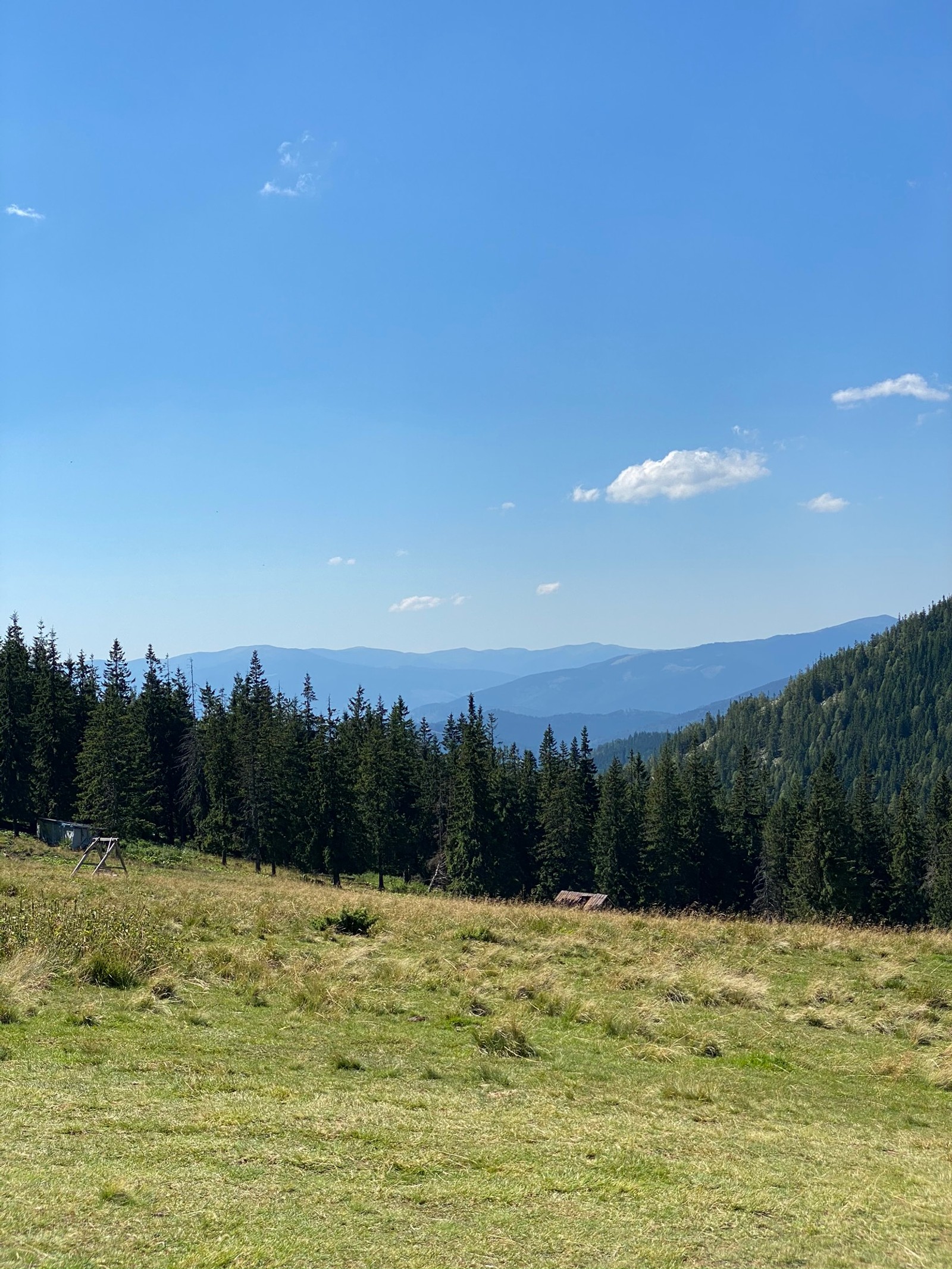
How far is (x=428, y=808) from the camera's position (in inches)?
3361

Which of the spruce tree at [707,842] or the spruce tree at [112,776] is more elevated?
the spruce tree at [112,776]

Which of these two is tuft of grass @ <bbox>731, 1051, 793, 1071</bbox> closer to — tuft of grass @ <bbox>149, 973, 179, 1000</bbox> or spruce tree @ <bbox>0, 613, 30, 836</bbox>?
tuft of grass @ <bbox>149, 973, 179, 1000</bbox>

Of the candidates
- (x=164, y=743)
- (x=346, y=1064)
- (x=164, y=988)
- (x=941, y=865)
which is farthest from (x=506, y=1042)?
(x=941, y=865)

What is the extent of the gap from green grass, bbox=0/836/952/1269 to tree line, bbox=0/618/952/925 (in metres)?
49.6

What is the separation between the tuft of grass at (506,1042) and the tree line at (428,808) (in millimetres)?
54513

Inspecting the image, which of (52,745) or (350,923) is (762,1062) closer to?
(350,923)

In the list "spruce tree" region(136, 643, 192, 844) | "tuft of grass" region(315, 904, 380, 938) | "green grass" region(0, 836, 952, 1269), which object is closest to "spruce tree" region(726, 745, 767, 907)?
"spruce tree" region(136, 643, 192, 844)

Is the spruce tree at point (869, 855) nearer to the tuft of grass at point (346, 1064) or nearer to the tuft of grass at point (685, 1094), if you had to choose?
the tuft of grass at point (685, 1094)

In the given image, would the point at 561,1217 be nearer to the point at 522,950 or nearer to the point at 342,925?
the point at 522,950

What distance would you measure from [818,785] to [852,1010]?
6234cm

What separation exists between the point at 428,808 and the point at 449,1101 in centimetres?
7780

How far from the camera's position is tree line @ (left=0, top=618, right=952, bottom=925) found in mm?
65875

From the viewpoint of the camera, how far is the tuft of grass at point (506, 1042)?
11.2 meters

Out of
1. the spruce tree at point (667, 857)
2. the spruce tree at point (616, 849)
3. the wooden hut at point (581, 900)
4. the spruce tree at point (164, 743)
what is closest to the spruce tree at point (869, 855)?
the spruce tree at point (667, 857)
